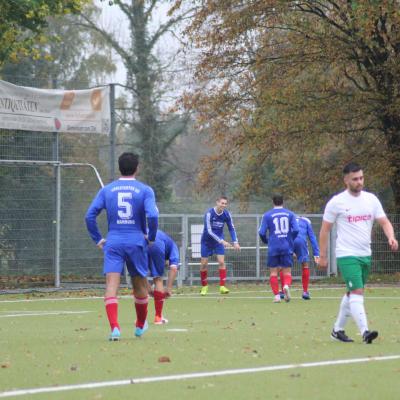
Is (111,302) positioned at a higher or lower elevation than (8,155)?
lower

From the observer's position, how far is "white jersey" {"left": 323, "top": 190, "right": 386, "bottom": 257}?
12102mm

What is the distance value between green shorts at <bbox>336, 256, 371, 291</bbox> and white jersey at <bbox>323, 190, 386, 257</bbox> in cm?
5

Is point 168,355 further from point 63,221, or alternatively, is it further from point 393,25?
point 393,25

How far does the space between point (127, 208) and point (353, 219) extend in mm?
2430

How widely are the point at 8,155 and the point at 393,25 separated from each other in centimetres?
1182

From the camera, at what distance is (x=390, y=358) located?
10344 millimetres

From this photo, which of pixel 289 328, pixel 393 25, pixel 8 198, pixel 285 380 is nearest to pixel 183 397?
pixel 285 380

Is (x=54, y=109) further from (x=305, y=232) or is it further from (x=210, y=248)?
(x=305, y=232)

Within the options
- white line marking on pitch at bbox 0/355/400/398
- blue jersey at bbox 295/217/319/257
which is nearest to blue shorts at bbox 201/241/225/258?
blue jersey at bbox 295/217/319/257

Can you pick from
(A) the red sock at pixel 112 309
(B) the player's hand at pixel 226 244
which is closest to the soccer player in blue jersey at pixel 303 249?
(B) the player's hand at pixel 226 244

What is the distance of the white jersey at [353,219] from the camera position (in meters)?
12.1

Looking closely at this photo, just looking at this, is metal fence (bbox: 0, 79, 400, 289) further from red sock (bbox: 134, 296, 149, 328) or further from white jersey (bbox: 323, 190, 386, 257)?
white jersey (bbox: 323, 190, 386, 257)

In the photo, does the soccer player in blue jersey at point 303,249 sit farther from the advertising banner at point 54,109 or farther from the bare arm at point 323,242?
the bare arm at point 323,242

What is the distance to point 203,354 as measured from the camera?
1091 cm
